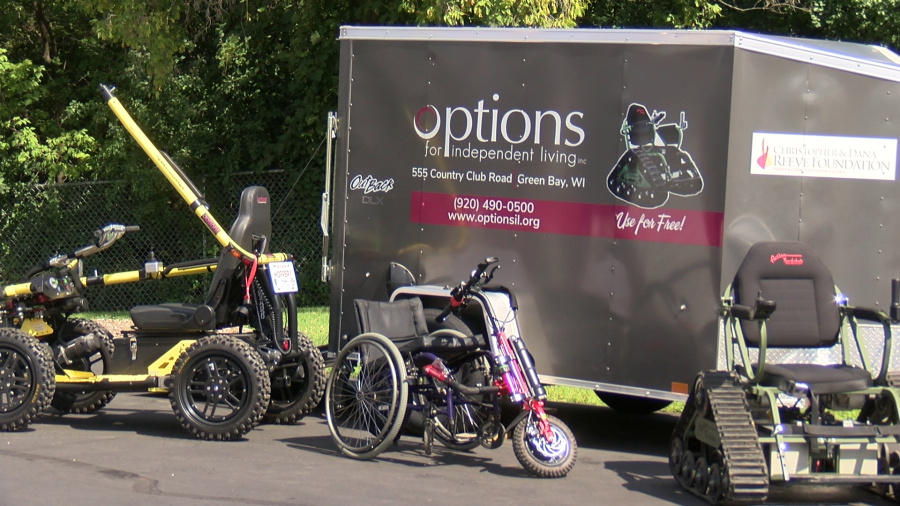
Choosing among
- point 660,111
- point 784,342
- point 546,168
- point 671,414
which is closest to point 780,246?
point 784,342

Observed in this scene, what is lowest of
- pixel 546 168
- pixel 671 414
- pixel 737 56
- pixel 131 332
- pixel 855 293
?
pixel 671 414

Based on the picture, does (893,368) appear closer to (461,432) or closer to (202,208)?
(461,432)

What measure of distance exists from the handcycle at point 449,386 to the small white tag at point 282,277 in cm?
57

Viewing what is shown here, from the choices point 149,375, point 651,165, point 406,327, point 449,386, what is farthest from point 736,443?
point 149,375

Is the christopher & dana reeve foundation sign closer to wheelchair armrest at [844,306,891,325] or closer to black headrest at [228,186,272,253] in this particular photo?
wheelchair armrest at [844,306,891,325]

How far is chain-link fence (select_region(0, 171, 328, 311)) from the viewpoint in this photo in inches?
596

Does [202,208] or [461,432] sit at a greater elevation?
[202,208]

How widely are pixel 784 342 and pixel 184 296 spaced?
434 inches

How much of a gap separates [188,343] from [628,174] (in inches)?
134

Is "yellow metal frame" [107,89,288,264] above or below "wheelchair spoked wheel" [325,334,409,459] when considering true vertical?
above

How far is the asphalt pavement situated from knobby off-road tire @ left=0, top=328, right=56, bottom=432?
16 centimetres

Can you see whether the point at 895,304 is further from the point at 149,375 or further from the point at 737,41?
the point at 149,375

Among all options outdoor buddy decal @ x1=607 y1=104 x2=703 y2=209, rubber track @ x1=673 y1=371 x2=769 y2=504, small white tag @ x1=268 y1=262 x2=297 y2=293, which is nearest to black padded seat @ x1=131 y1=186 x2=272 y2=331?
small white tag @ x1=268 y1=262 x2=297 y2=293

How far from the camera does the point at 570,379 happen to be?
7.51 m
